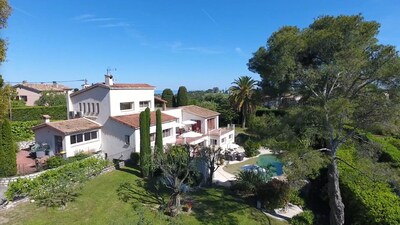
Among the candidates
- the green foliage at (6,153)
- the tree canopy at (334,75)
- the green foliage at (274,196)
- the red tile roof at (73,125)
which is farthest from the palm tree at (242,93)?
the green foliage at (6,153)

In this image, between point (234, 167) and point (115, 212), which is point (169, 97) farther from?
point (115, 212)

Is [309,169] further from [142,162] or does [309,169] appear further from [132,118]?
[132,118]

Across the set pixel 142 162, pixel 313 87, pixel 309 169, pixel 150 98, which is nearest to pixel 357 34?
pixel 313 87

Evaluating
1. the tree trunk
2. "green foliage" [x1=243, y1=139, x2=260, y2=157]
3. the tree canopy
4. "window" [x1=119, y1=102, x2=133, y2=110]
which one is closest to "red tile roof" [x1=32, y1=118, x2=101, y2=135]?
"window" [x1=119, y1=102, x2=133, y2=110]

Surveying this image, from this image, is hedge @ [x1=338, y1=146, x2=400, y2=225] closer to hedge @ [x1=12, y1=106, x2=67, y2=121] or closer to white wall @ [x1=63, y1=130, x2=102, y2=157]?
white wall @ [x1=63, y1=130, x2=102, y2=157]

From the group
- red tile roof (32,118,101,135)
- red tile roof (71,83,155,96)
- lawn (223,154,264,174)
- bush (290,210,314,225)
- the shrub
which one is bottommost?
bush (290,210,314,225)

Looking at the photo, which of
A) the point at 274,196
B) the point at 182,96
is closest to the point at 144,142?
→ the point at 274,196
